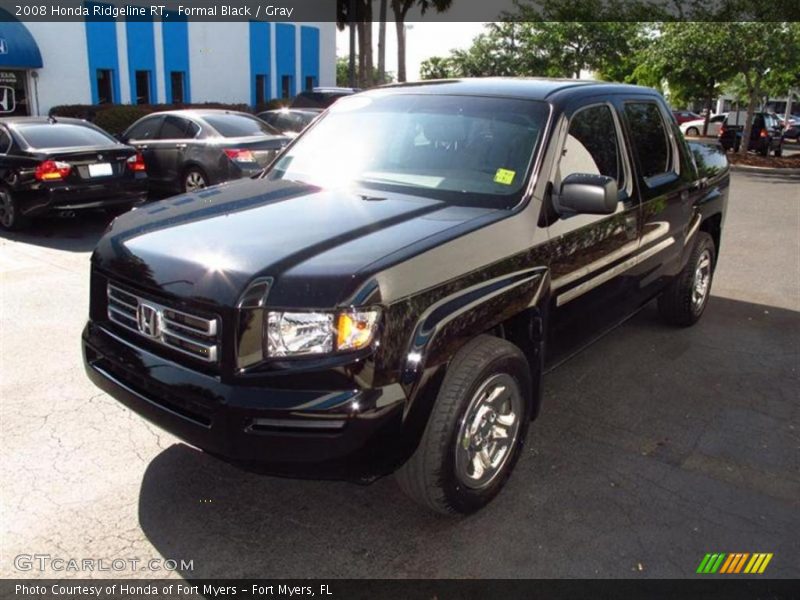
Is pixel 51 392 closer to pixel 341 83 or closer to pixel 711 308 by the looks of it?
pixel 711 308

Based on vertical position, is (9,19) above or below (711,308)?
above

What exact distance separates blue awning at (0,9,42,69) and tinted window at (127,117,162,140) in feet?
37.8

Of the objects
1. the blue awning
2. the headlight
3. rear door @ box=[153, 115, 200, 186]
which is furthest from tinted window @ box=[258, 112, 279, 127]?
the headlight

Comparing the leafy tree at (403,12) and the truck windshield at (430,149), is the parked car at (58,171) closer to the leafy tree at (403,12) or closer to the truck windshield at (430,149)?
the truck windshield at (430,149)

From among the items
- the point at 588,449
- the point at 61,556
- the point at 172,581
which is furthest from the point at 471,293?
the point at 61,556

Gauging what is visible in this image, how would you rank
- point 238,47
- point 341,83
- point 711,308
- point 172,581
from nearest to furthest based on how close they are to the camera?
point 172,581, point 711,308, point 238,47, point 341,83

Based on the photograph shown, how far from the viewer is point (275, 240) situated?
3.00m

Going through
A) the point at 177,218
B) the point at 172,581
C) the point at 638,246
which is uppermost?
the point at 177,218

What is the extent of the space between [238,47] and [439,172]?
2840 centimetres

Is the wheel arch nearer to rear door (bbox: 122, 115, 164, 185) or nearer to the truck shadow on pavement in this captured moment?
the truck shadow on pavement

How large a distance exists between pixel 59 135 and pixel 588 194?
848 centimetres

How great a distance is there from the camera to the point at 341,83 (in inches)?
2766

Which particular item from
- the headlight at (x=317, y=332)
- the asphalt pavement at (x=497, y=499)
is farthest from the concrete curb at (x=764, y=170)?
the headlight at (x=317, y=332)

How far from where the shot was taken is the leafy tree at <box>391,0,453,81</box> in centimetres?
3962
